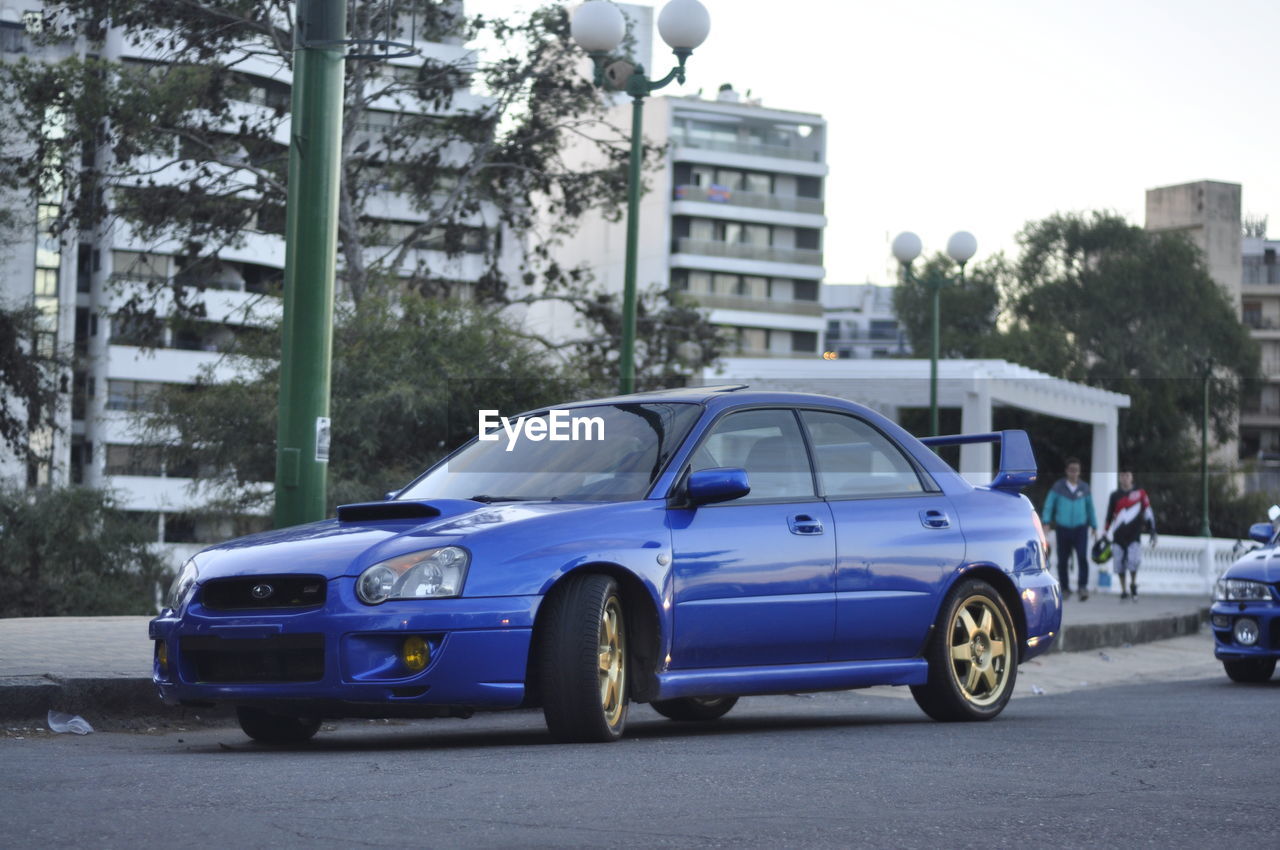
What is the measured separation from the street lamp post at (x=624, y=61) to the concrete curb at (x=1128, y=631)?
4.50m

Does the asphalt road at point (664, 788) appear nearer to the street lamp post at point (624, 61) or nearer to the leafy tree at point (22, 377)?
the street lamp post at point (624, 61)

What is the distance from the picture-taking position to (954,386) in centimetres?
3738

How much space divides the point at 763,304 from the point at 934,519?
304 feet

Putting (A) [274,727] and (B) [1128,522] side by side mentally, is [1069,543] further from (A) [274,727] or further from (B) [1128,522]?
(A) [274,727]

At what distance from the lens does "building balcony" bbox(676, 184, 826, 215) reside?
327ft

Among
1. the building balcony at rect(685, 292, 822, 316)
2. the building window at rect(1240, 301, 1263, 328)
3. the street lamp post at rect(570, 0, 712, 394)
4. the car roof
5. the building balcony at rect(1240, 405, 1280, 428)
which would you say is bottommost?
the car roof

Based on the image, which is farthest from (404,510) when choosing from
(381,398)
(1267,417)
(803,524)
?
(1267,417)

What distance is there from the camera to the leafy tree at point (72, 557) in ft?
81.2

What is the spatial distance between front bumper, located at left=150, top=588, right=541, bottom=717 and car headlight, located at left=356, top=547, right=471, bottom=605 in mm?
31

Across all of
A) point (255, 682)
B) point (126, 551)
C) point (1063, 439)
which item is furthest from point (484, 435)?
point (1063, 439)

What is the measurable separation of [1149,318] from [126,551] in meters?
55.3

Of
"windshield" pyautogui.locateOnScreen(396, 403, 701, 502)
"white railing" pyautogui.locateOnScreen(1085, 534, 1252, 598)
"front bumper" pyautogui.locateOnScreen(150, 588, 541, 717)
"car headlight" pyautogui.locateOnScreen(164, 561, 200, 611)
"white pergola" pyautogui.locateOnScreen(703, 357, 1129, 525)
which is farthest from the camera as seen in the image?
"white pergola" pyautogui.locateOnScreen(703, 357, 1129, 525)

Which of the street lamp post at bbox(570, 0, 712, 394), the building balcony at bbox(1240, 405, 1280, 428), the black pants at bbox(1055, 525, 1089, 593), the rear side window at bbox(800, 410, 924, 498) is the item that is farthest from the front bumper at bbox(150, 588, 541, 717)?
the building balcony at bbox(1240, 405, 1280, 428)

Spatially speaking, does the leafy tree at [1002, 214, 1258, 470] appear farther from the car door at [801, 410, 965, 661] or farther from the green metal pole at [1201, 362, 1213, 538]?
the car door at [801, 410, 965, 661]
